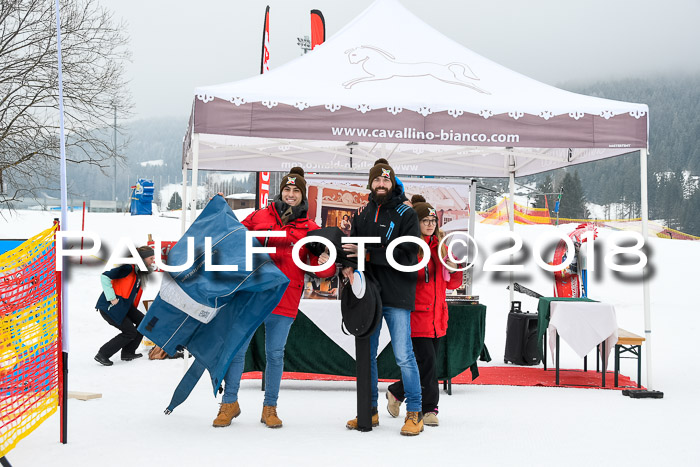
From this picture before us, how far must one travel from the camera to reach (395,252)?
4.10 meters

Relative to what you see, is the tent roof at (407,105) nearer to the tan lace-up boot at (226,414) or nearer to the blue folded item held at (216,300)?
the blue folded item held at (216,300)

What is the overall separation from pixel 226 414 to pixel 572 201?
74.0m

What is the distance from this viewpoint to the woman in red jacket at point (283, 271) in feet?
13.9

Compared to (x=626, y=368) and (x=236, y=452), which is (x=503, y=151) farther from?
(x=236, y=452)

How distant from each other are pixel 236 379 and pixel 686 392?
4.29 metres

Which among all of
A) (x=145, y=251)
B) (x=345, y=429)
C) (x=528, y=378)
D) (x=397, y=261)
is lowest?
(x=528, y=378)

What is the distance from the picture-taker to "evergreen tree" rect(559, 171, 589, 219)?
72.6 metres

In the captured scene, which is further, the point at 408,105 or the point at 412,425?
the point at 408,105

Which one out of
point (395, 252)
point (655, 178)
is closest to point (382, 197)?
point (395, 252)

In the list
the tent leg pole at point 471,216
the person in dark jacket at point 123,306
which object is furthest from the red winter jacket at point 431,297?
the person in dark jacket at point 123,306

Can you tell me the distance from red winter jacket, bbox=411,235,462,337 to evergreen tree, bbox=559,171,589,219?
232 feet

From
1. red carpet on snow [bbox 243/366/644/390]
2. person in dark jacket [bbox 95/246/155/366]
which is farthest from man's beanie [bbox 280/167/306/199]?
person in dark jacket [bbox 95/246/155/366]

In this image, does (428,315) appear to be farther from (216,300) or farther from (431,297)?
(216,300)

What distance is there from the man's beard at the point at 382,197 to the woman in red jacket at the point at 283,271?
0.46 m
